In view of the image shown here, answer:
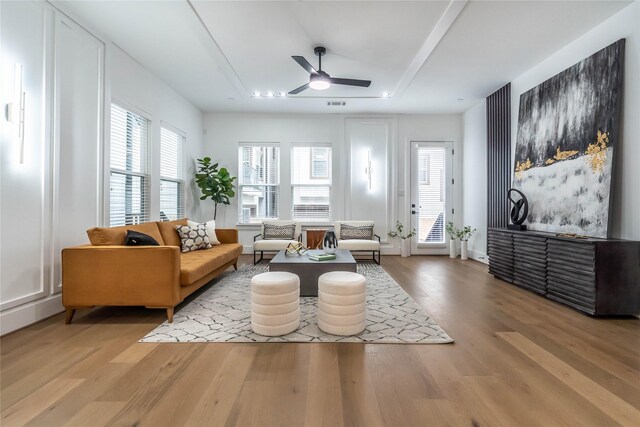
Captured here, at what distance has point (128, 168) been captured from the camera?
414cm

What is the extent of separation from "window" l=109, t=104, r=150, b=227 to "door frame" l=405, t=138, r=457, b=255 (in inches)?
197

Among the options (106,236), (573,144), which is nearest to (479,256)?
(573,144)

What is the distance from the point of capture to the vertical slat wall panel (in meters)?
4.88

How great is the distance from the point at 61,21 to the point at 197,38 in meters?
1.28

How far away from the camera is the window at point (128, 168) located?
12.6 feet

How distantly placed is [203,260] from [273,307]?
1.43 meters

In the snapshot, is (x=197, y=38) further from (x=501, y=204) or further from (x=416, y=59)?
(x=501, y=204)

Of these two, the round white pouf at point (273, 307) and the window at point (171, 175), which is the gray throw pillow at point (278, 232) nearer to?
the window at point (171, 175)

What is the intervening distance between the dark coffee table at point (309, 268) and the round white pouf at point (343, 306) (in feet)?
3.44

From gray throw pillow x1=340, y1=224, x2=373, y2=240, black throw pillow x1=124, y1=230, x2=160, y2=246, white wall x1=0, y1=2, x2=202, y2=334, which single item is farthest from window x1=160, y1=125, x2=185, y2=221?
gray throw pillow x1=340, y1=224, x2=373, y2=240

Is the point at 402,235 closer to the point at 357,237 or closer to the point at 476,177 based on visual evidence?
the point at 357,237

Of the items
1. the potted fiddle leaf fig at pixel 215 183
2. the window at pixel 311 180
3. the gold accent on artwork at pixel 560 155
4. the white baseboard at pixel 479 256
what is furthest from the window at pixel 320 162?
the gold accent on artwork at pixel 560 155

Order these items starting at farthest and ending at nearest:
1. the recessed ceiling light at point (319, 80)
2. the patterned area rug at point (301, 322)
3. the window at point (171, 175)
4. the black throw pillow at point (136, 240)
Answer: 1. the window at point (171, 175)
2. the recessed ceiling light at point (319, 80)
3. the black throw pillow at point (136, 240)
4. the patterned area rug at point (301, 322)

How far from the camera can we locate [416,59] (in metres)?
4.15
